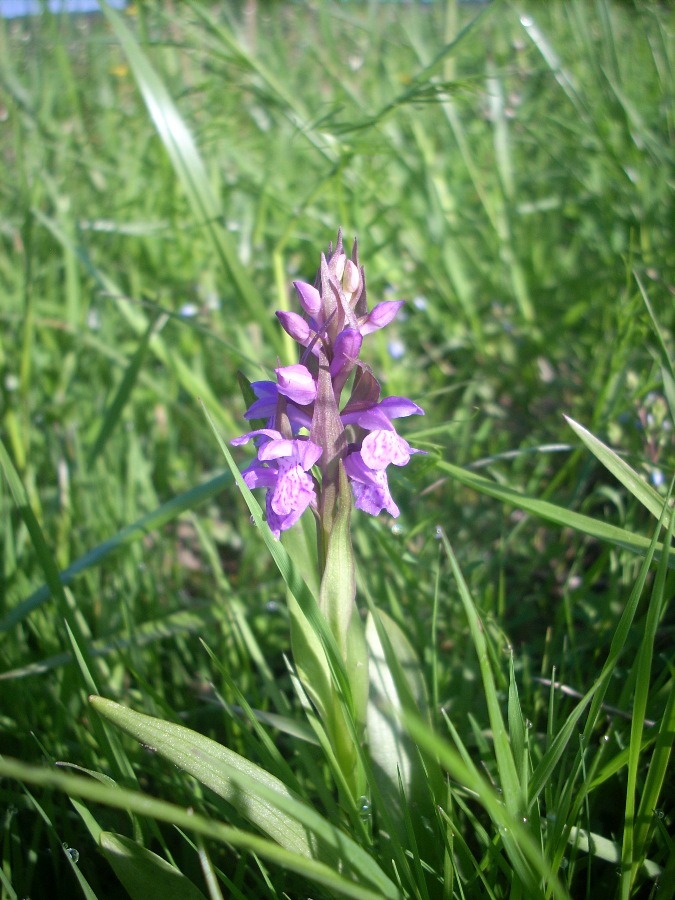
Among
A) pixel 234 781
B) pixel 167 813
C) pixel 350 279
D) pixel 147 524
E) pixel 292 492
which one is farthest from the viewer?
pixel 147 524

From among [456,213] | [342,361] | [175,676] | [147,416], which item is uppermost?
[456,213]

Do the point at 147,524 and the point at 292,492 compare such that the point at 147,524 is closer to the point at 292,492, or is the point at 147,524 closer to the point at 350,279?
the point at 292,492

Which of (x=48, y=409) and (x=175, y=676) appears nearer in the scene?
(x=175, y=676)

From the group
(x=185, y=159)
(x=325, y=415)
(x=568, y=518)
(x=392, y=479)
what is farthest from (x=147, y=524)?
(x=185, y=159)

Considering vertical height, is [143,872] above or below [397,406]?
below

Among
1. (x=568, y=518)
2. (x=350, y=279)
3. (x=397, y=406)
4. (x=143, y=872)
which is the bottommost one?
(x=143, y=872)

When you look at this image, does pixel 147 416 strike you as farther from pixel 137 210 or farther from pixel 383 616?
pixel 383 616

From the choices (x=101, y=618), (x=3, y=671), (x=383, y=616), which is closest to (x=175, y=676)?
(x=101, y=618)
